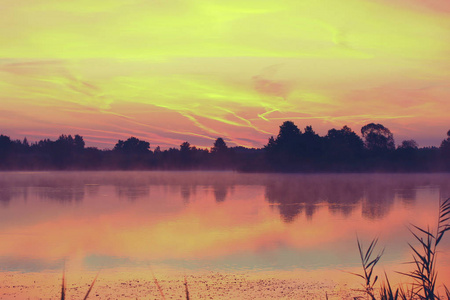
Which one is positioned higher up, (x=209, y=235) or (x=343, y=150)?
(x=343, y=150)

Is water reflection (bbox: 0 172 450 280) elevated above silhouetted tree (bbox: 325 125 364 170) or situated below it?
below

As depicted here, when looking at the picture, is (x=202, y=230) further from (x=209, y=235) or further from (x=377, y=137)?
(x=377, y=137)

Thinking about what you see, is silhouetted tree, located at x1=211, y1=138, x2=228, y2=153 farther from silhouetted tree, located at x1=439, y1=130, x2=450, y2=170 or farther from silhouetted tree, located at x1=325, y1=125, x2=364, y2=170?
silhouetted tree, located at x1=439, y1=130, x2=450, y2=170

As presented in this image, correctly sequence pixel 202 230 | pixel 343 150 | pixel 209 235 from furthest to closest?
pixel 343 150, pixel 202 230, pixel 209 235

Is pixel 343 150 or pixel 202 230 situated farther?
pixel 343 150

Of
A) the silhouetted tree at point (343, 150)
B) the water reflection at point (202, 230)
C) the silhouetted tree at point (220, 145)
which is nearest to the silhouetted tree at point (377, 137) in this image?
the silhouetted tree at point (343, 150)

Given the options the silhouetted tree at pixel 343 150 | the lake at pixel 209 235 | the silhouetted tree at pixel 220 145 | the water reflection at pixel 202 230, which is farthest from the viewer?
the silhouetted tree at pixel 220 145

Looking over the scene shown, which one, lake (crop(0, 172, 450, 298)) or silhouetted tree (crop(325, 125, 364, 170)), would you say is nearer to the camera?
lake (crop(0, 172, 450, 298))

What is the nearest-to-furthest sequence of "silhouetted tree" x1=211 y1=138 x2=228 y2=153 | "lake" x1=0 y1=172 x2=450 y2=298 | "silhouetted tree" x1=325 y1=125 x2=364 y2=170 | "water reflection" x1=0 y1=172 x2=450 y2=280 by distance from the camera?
"lake" x1=0 y1=172 x2=450 y2=298, "water reflection" x1=0 y1=172 x2=450 y2=280, "silhouetted tree" x1=325 y1=125 x2=364 y2=170, "silhouetted tree" x1=211 y1=138 x2=228 y2=153

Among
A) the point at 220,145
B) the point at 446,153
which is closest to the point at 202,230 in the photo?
the point at 446,153

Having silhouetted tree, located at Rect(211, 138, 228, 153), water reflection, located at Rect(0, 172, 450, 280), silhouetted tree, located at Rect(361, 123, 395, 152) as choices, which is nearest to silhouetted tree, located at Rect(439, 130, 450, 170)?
silhouetted tree, located at Rect(361, 123, 395, 152)

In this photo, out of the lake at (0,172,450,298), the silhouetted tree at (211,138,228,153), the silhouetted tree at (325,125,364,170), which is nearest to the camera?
the lake at (0,172,450,298)

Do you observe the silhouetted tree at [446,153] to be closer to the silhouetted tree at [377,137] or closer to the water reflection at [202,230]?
the silhouetted tree at [377,137]

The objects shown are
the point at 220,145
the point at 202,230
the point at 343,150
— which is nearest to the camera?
the point at 202,230
